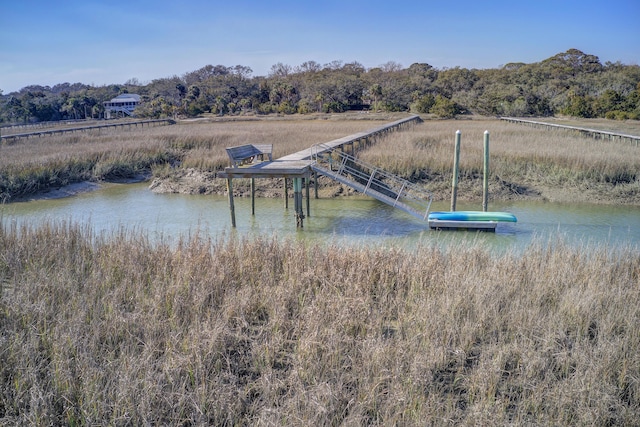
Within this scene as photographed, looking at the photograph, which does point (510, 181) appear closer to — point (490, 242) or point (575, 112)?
point (490, 242)

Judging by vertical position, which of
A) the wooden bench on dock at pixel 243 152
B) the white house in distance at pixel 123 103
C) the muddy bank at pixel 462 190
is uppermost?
the white house in distance at pixel 123 103

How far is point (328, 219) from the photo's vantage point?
13.2 metres

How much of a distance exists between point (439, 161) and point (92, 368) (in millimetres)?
14955

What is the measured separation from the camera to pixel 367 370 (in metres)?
4.29

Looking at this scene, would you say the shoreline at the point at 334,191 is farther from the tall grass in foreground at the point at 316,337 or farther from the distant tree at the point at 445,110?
the distant tree at the point at 445,110

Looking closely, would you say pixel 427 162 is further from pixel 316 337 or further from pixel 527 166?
pixel 316 337

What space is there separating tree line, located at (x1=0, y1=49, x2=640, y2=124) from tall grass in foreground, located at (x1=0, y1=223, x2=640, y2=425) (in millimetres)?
41168

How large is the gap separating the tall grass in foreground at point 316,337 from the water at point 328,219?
323 centimetres

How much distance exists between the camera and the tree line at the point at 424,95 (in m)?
48.4

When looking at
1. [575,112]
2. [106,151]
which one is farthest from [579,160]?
[575,112]

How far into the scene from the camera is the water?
36.1ft

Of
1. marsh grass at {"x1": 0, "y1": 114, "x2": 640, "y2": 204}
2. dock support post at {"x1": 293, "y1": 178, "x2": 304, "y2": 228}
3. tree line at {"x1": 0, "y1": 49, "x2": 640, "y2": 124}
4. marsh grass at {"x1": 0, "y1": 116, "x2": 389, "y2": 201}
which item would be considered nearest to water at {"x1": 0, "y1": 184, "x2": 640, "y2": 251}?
dock support post at {"x1": 293, "y1": 178, "x2": 304, "y2": 228}

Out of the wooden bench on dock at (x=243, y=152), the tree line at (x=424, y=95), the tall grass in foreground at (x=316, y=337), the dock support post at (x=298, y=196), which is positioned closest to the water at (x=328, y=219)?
the dock support post at (x=298, y=196)

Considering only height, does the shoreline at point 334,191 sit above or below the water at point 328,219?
above
